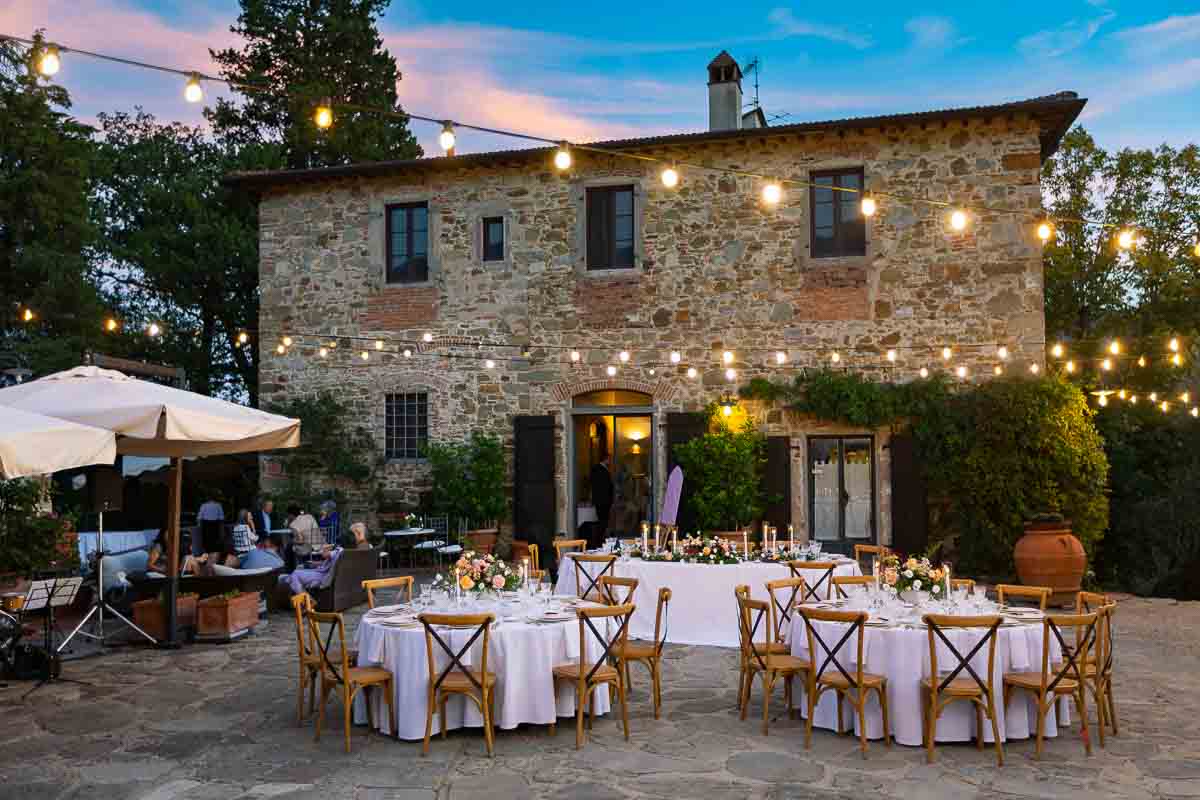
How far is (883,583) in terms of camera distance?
20.0 feet

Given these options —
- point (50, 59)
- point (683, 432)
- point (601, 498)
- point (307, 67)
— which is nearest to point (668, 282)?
point (683, 432)

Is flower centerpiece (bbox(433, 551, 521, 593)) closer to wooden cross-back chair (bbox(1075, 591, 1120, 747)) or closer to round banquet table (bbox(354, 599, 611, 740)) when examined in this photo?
round banquet table (bbox(354, 599, 611, 740))

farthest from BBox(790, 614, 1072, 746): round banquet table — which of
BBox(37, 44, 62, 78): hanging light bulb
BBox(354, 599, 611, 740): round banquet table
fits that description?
BBox(37, 44, 62, 78): hanging light bulb

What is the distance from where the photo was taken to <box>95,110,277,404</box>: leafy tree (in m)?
19.3

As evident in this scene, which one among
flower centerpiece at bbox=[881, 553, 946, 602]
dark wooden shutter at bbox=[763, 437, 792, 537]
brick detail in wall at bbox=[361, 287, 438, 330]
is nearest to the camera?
flower centerpiece at bbox=[881, 553, 946, 602]

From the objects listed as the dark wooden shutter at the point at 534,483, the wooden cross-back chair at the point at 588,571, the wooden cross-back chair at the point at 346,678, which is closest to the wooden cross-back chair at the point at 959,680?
the wooden cross-back chair at the point at 346,678

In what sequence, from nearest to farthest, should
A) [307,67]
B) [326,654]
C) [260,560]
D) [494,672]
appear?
[494,672] → [326,654] → [260,560] → [307,67]

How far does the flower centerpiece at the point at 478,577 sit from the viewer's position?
5820 millimetres

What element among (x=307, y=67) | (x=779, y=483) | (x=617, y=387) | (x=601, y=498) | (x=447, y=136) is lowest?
(x=601, y=498)

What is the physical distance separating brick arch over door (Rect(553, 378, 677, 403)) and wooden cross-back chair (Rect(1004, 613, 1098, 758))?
800 centimetres

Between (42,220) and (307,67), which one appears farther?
(307,67)

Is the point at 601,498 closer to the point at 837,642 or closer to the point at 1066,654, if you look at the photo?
the point at 837,642

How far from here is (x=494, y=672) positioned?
532 cm

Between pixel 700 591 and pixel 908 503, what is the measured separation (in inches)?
189
